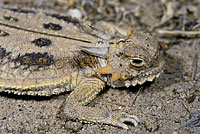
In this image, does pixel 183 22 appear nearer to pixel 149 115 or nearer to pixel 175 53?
pixel 175 53

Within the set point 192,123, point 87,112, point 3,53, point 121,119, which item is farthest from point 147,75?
point 3,53

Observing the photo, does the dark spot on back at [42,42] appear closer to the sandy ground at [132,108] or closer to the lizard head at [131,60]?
the lizard head at [131,60]

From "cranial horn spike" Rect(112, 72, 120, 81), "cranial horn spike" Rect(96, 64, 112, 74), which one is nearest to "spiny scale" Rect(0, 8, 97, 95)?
"cranial horn spike" Rect(96, 64, 112, 74)

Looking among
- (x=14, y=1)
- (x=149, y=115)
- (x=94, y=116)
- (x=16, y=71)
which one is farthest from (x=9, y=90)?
(x=14, y=1)

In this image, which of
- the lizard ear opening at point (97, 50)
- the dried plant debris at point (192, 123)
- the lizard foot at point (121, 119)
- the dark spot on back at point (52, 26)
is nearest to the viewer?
the dried plant debris at point (192, 123)

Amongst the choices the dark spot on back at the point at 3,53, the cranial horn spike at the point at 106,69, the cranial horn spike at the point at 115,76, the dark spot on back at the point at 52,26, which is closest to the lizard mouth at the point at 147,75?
the cranial horn spike at the point at 115,76

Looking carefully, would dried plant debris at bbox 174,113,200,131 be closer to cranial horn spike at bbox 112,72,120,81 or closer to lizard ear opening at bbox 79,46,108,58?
cranial horn spike at bbox 112,72,120,81
